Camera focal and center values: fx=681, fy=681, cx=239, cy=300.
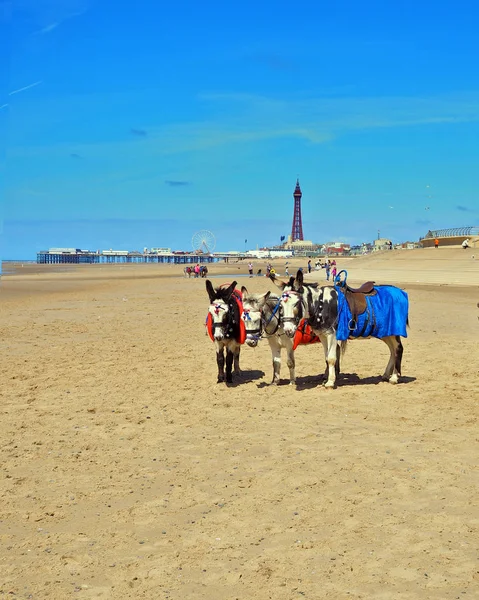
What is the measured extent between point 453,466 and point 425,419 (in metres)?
2.45

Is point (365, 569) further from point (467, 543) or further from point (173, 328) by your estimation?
point (173, 328)

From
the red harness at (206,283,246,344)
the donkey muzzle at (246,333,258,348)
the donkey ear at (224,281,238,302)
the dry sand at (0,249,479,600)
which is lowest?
the dry sand at (0,249,479,600)

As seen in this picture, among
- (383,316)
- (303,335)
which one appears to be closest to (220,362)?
(303,335)

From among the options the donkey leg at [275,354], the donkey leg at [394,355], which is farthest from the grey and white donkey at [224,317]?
the donkey leg at [394,355]

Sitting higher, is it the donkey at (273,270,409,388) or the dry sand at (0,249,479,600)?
the donkey at (273,270,409,388)

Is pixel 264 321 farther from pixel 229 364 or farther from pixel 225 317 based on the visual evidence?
pixel 229 364

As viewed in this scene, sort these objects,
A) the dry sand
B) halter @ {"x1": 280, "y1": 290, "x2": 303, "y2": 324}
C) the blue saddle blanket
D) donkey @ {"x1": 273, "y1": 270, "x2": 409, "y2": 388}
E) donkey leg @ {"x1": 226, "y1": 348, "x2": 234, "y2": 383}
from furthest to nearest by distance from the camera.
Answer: donkey leg @ {"x1": 226, "y1": 348, "x2": 234, "y2": 383} < the blue saddle blanket < donkey @ {"x1": 273, "y1": 270, "x2": 409, "y2": 388} < halter @ {"x1": 280, "y1": 290, "x2": 303, "y2": 324} < the dry sand

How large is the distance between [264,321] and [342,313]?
1.51 meters

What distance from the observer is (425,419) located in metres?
11.1

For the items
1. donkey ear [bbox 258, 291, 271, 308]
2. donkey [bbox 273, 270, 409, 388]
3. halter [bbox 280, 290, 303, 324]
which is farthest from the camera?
donkey ear [bbox 258, 291, 271, 308]

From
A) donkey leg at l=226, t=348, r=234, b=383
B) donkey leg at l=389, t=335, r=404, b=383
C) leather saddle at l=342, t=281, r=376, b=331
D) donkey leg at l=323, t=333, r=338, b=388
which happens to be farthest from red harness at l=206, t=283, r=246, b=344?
donkey leg at l=389, t=335, r=404, b=383

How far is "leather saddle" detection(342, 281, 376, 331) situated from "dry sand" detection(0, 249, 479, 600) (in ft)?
4.54

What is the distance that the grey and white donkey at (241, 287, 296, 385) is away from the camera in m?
12.8

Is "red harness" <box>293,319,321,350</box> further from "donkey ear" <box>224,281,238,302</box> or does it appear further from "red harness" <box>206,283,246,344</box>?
"donkey ear" <box>224,281,238,302</box>
